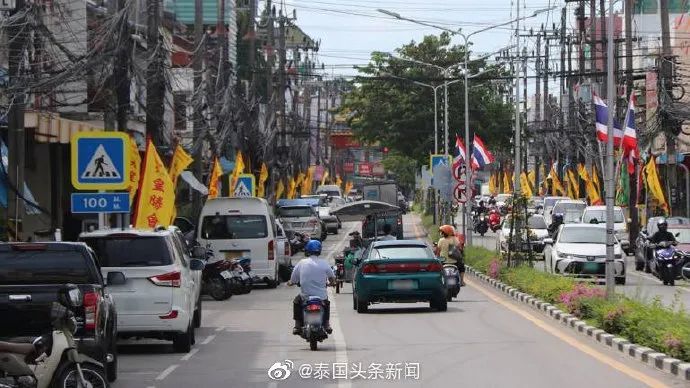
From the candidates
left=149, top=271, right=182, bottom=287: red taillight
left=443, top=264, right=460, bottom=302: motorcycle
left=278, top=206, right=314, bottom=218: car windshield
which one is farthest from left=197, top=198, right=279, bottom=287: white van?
left=278, top=206, right=314, bottom=218: car windshield

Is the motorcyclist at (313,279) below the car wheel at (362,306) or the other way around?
the other way around

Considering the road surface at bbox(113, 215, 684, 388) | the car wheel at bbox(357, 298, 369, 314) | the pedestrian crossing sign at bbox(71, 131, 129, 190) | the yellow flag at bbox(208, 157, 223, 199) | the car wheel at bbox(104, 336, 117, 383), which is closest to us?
the road surface at bbox(113, 215, 684, 388)

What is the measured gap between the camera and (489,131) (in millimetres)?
81062

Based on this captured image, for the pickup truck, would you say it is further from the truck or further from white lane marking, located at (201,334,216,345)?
the truck

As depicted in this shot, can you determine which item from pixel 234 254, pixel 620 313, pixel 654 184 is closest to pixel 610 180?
pixel 620 313

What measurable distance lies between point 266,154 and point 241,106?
42.8ft

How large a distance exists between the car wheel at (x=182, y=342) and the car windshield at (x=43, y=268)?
4.44 meters

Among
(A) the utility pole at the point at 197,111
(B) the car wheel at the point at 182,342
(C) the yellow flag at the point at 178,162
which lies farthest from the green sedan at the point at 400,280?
(A) the utility pole at the point at 197,111

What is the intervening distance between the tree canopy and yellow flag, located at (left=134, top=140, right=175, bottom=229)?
49.9 metres

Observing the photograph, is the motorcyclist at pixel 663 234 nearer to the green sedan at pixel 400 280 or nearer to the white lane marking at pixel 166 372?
the green sedan at pixel 400 280

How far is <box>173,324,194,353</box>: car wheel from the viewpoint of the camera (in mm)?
18953

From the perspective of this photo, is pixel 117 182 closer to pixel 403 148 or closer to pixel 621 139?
pixel 621 139

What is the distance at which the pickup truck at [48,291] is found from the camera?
13.6 meters

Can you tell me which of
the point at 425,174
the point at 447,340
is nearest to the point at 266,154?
the point at 425,174
